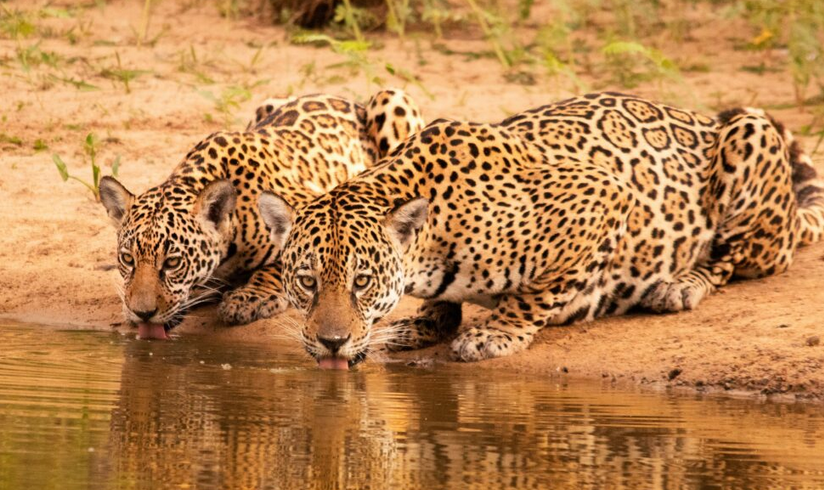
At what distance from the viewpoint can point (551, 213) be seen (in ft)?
32.5

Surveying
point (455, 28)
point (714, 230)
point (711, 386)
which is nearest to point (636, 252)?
point (714, 230)

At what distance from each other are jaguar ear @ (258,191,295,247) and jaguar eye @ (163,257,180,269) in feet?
3.74

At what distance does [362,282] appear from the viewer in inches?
350

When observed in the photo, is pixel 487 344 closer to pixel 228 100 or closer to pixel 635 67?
pixel 228 100

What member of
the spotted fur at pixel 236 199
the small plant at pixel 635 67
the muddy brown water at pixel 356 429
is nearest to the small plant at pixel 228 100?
the spotted fur at pixel 236 199

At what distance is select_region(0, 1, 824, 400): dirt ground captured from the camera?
9.47 m

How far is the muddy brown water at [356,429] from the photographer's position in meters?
6.26

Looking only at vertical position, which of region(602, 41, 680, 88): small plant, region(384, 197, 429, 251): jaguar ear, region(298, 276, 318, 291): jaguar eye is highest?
region(602, 41, 680, 88): small plant

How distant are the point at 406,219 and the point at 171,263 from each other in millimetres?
1894

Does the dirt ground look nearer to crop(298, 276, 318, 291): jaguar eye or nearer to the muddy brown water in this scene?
the muddy brown water

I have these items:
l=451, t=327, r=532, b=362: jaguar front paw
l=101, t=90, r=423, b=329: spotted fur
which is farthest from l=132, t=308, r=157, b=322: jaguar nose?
l=451, t=327, r=532, b=362: jaguar front paw

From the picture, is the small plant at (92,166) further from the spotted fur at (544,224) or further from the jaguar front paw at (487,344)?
the jaguar front paw at (487,344)

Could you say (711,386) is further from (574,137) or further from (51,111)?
(51,111)

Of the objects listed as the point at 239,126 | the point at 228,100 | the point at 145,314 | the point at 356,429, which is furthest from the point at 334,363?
the point at 239,126
